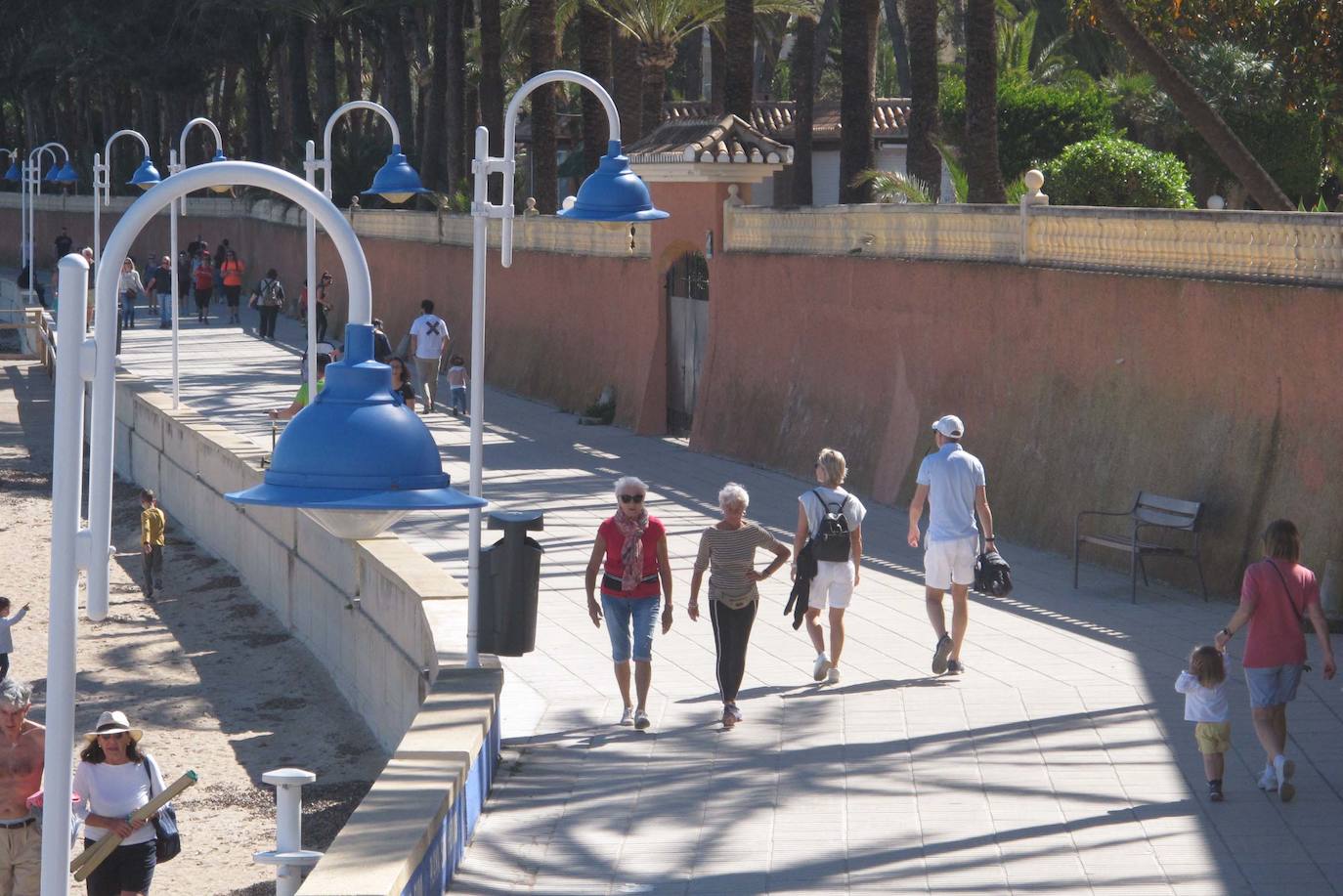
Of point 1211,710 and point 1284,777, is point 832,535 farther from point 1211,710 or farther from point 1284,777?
point 1284,777

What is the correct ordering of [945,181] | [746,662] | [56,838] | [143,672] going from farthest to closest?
[945,181] → [143,672] → [746,662] → [56,838]

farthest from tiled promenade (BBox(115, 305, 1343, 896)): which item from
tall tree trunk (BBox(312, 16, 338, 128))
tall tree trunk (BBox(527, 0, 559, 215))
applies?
tall tree trunk (BBox(312, 16, 338, 128))

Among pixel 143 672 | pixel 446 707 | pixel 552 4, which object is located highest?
pixel 552 4

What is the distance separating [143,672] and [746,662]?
6870mm

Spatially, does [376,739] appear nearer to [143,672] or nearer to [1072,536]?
[143,672]

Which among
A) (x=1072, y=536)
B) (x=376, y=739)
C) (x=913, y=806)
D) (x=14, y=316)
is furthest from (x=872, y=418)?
(x=14, y=316)

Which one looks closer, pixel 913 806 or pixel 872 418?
pixel 913 806

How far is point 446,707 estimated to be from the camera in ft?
31.2

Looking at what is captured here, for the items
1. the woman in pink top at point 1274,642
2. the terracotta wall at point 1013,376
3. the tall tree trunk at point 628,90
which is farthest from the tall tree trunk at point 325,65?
the woman in pink top at point 1274,642

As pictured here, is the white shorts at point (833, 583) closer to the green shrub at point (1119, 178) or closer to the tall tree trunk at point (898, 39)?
the green shrub at point (1119, 178)

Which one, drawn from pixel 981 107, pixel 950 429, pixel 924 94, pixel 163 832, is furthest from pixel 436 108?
pixel 163 832

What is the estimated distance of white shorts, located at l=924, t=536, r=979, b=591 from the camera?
11.8 m

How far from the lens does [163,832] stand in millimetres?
9016

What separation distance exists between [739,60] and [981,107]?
638 cm
